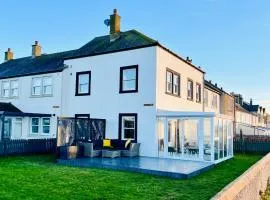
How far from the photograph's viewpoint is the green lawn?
326 inches

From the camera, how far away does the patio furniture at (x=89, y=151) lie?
16234 mm

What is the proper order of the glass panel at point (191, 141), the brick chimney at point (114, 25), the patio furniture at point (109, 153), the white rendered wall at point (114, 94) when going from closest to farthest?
the patio furniture at point (109, 153) < the glass panel at point (191, 141) < the white rendered wall at point (114, 94) < the brick chimney at point (114, 25)

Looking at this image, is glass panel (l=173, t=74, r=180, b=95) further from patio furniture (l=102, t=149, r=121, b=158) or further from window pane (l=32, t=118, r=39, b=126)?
window pane (l=32, t=118, r=39, b=126)

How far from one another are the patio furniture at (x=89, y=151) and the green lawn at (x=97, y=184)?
354cm

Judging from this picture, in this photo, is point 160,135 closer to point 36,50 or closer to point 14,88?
point 14,88

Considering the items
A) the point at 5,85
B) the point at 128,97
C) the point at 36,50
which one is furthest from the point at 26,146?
the point at 36,50

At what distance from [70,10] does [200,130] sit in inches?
394

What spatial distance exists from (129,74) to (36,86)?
9.99 m

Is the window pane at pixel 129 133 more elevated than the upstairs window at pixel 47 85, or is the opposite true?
the upstairs window at pixel 47 85

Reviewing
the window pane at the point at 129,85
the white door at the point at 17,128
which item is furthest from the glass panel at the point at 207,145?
the white door at the point at 17,128

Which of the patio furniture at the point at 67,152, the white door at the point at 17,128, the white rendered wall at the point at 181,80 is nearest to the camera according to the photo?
the patio furniture at the point at 67,152

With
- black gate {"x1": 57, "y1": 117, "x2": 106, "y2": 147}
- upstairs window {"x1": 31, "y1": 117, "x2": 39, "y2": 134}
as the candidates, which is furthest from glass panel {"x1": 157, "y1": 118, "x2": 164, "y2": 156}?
upstairs window {"x1": 31, "y1": 117, "x2": 39, "y2": 134}

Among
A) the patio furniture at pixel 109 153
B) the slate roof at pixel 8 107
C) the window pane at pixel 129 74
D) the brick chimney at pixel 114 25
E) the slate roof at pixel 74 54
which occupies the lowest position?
the patio furniture at pixel 109 153

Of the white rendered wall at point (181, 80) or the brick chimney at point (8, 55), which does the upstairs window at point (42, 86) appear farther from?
the brick chimney at point (8, 55)
